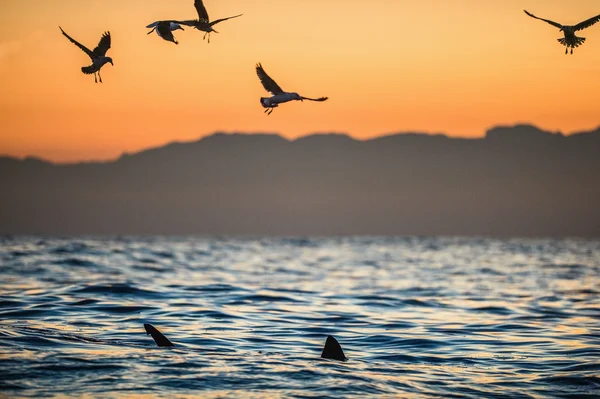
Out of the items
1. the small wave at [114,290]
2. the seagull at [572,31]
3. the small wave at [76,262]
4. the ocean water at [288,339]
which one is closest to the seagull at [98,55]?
the ocean water at [288,339]

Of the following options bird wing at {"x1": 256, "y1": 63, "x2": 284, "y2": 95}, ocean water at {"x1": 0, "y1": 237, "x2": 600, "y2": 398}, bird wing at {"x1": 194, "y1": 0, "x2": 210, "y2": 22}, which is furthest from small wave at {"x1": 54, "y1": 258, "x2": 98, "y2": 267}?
bird wing at {"x1": 256, "y1": 63, "x2": 284, "y2": 95}

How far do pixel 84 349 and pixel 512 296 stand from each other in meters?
24.2

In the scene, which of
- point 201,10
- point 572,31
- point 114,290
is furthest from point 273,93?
point 114,290

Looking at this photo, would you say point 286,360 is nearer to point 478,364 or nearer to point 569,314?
point 478,364

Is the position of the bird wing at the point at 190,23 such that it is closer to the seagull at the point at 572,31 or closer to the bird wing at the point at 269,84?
the bird wing at the point at 269,84

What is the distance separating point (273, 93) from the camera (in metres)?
15.0

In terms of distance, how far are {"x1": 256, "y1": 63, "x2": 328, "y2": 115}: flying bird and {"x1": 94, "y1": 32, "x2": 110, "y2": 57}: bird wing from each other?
9.87ft

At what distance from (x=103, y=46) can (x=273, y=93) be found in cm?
362

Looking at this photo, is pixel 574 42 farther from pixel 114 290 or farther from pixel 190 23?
pixel 114 290

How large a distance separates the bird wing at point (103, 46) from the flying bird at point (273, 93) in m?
3.01

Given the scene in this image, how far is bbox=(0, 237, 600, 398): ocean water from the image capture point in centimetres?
1591

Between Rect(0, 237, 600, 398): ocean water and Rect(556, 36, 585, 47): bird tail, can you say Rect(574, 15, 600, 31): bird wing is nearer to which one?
Rect(556, 36, 585, 47): bird tail

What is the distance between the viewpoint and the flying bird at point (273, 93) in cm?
1445

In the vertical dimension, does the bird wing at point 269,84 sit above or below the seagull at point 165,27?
below
